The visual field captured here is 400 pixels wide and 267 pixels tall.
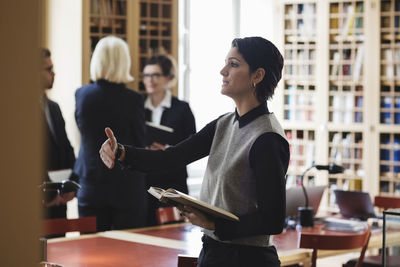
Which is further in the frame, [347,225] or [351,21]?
[351,21]

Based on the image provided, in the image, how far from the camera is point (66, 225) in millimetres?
3600

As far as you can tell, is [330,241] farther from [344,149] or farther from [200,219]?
[344,149]

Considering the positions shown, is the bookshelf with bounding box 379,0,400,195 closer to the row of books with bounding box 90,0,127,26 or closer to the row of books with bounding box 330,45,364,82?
the row of books with bounding box 330,45,364,82

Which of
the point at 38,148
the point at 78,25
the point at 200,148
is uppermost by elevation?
the point at 78,25

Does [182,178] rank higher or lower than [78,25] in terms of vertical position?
lower

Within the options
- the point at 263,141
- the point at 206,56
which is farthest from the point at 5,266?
the point at 206,56

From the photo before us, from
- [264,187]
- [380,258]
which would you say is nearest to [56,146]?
[380,258]

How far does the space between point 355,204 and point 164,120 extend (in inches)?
59.8

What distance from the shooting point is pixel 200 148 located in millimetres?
2529

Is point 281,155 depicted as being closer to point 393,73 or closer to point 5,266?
point 5,266

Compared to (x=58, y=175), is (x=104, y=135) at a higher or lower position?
higher

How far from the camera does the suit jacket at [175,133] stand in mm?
4949

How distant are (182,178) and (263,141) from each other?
2.85 metres

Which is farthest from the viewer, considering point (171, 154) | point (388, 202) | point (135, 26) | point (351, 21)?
point (351, 21)
